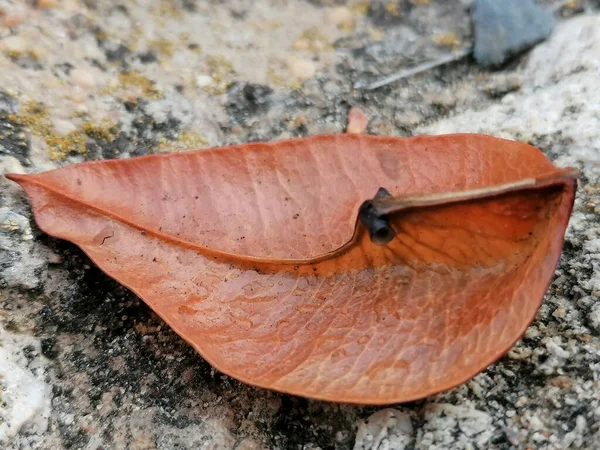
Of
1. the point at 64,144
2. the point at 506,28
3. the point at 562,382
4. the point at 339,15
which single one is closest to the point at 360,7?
the point at 339,15

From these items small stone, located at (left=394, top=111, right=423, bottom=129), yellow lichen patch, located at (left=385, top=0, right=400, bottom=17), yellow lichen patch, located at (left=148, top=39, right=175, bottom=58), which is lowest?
yellow lichen patch, located at (left=148, top=39, right=175, bottom=58)

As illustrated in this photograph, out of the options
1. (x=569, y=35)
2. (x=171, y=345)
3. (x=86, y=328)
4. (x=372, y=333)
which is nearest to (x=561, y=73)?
(x=569, y=35)

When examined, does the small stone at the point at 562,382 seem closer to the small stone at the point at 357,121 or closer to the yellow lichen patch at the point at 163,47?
the small stone at the point at 357,121

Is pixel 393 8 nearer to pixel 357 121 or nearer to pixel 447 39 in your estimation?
pixel 447 39

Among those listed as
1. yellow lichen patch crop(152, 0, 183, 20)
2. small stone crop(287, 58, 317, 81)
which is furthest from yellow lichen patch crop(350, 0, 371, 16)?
yellow lichen patch crop(152, 0, 183, 20)

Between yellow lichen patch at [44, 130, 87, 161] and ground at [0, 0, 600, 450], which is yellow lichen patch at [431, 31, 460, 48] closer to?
ground at [0, 0, 600, 450]

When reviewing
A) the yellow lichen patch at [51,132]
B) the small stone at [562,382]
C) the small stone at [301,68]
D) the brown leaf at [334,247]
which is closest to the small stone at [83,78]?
the yellow lichen patch at [51,132]
